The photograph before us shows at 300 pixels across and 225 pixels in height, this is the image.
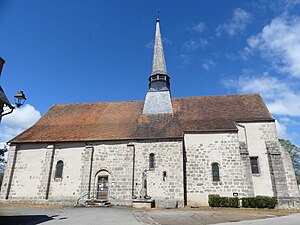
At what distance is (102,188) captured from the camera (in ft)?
58.9

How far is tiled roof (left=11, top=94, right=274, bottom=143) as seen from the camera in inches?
750

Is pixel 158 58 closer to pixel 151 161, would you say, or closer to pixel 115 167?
pixel 151 161

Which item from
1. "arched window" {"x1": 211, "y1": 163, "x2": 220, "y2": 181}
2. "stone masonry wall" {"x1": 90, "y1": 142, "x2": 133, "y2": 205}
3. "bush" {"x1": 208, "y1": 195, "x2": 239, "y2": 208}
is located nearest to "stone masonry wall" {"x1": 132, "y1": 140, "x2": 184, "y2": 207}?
"stone masonry wall" {"x1": 90, "y1": 142, "x2": 133, "y2": 205}

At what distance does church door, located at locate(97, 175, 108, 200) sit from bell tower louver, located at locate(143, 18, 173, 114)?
22.5ft

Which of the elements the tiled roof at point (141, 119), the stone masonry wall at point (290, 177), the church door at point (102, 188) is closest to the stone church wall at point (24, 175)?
the tiled roof at point (141, 119)

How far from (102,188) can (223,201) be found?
8.95 m

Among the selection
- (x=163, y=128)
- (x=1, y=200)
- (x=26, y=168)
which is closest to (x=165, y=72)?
(x=163, y=128)

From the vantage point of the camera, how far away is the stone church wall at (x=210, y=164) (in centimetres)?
1719

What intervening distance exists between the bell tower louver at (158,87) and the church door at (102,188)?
6.85 meters

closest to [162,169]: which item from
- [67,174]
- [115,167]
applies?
[115,167]

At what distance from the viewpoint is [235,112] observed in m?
20.2

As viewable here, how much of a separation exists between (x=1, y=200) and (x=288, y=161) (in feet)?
72.6

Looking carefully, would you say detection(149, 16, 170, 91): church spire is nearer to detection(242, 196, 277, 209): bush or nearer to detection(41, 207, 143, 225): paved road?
detection(242, 196, 277, 209): bush

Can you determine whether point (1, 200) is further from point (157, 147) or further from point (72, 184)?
point (157, 147)
